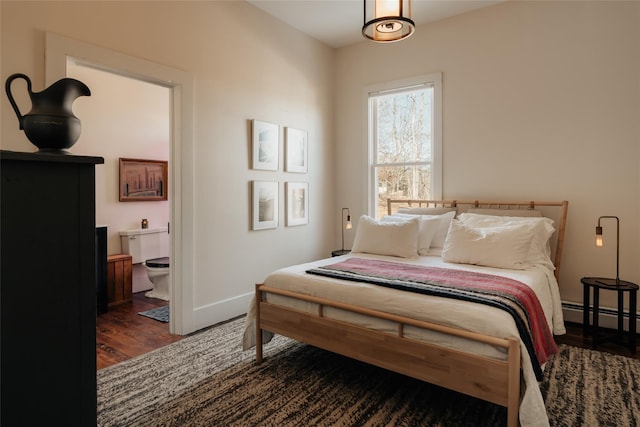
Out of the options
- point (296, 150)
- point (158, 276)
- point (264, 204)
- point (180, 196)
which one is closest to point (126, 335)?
point (158, 276)

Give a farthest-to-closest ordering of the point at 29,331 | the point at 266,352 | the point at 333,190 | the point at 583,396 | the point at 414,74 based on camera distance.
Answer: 1. the point at 333,190
2. the point at 414,74
3. the point at 266,352
4. the point at 583,396
5. the point at 29,331

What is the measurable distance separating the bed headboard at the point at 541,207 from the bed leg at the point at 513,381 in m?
2.09

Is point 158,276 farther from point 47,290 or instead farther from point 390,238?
point 47,290

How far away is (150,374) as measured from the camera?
2514mm

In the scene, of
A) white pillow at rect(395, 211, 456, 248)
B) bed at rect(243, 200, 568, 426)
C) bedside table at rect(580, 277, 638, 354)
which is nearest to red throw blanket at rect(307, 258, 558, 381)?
bed at rect(243, 200, 568, 426)

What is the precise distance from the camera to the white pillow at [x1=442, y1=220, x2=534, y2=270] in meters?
2.82

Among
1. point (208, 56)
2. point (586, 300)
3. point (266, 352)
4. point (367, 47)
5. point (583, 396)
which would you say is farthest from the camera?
point (367, 47)

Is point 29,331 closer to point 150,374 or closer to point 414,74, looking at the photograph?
point 150,374

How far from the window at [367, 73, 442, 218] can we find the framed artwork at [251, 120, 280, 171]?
50.7 inches

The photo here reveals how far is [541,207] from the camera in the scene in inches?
142

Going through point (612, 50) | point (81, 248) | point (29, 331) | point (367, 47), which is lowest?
point (29, 331)

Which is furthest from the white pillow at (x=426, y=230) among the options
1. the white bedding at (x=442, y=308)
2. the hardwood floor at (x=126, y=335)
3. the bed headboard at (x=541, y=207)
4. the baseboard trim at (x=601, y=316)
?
the hardwood floor at (x=126, y=335)

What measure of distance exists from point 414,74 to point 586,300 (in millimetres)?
2860

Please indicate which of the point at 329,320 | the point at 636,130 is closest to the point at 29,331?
the point at 329,320
